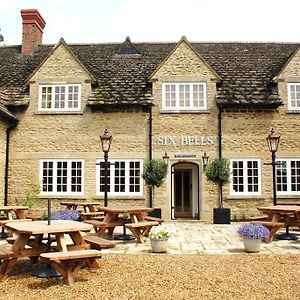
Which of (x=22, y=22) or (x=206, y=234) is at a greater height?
(x=22, y=22)

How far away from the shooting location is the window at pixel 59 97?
1922 centimetres

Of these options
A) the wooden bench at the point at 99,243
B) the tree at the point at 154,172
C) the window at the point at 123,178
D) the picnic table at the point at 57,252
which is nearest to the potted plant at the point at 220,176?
the tree at the point at 154,172

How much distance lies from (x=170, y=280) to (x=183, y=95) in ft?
43.0

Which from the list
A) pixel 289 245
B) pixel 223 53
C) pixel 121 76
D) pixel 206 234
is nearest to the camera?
pixel 289 245

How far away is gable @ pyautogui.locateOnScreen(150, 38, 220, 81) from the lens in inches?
750

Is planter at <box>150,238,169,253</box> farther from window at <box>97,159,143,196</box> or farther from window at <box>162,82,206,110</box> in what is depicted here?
window at <box>162,82,206,110</box>

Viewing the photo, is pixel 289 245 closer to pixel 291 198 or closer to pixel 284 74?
pixel 291 198

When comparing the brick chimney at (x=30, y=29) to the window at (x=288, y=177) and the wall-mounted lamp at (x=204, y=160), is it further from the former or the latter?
the window at (x=288, y=177)

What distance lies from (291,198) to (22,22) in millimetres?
17944

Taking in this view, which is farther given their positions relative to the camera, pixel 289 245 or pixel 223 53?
pixel 223 53

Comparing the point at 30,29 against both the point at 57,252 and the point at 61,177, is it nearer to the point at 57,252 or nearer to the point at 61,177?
the point at 61,177

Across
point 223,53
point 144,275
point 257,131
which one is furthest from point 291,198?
point 144,275

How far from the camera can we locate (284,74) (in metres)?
18.9

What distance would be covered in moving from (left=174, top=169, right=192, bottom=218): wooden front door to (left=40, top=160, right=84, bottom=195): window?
4.83m
